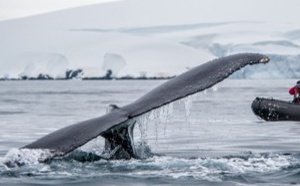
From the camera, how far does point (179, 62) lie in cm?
8719

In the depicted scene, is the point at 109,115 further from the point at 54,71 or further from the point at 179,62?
the point at 179,62

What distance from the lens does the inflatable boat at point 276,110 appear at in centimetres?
1684

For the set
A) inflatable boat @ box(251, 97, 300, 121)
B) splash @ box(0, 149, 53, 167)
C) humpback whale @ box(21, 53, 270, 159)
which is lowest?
splash @ box(0, 149, 53, 167)

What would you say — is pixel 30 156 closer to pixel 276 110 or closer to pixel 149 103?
pixel 149 103

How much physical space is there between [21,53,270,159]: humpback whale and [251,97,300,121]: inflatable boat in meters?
11.3

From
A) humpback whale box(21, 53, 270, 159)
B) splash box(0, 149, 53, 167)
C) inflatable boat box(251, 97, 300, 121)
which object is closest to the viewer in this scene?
splash box(0, 149, 53, 167)

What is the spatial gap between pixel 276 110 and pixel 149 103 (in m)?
12.0

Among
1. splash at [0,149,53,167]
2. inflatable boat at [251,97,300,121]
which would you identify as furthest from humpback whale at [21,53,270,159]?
inflatable boat at [251,97,300,121]

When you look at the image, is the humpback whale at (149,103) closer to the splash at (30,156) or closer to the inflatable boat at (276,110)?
the splash at (30,156)

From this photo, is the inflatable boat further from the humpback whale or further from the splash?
the splash

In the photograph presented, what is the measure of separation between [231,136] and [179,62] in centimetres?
7391

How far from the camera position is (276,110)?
56.9 ft

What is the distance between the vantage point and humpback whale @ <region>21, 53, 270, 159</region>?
5446 millimetres

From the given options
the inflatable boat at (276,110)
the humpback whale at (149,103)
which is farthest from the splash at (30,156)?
the inflatable boat at (276,110)
